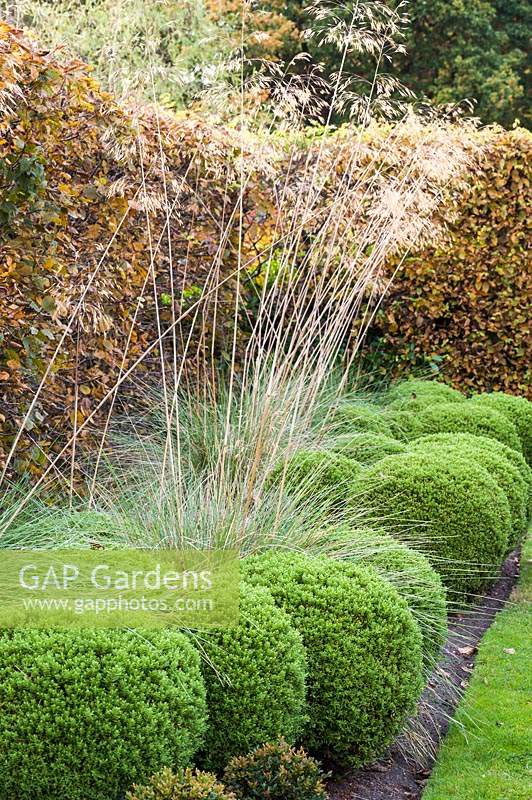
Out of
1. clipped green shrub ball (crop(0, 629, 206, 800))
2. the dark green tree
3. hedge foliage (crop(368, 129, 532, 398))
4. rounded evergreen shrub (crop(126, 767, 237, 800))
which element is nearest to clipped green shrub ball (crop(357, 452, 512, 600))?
clipped green shrub ball (crop(0, 629, 206, 800))

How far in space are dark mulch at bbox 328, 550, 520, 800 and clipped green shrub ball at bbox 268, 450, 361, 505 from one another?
0.88 m

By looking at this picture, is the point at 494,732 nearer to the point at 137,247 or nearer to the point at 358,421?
the point at 358,421

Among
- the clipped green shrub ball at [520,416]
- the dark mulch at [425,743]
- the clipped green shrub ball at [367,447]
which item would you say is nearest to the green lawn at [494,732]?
the dark mulch at [425,743]

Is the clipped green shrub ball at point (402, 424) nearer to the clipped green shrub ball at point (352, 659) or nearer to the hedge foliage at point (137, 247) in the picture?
the hedge foliage at point (137, 247)

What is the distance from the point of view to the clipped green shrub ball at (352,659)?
3152mm

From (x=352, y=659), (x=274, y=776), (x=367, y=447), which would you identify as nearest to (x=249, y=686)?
(x=274, y=776)

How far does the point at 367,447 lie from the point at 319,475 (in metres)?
0.93

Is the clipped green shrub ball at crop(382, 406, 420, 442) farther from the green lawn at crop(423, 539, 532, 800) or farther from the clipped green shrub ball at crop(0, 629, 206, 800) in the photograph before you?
the clipped green shrub ball at crop(0, 629, 206, 800)

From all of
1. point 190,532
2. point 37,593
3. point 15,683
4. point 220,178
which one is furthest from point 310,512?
point 220,178

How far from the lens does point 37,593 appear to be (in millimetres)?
3039

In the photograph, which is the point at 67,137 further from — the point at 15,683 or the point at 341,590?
the point at 15,683

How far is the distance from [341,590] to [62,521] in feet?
3.75

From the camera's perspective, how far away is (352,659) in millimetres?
3172

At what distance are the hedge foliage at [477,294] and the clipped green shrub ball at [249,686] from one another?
19.1 feet
